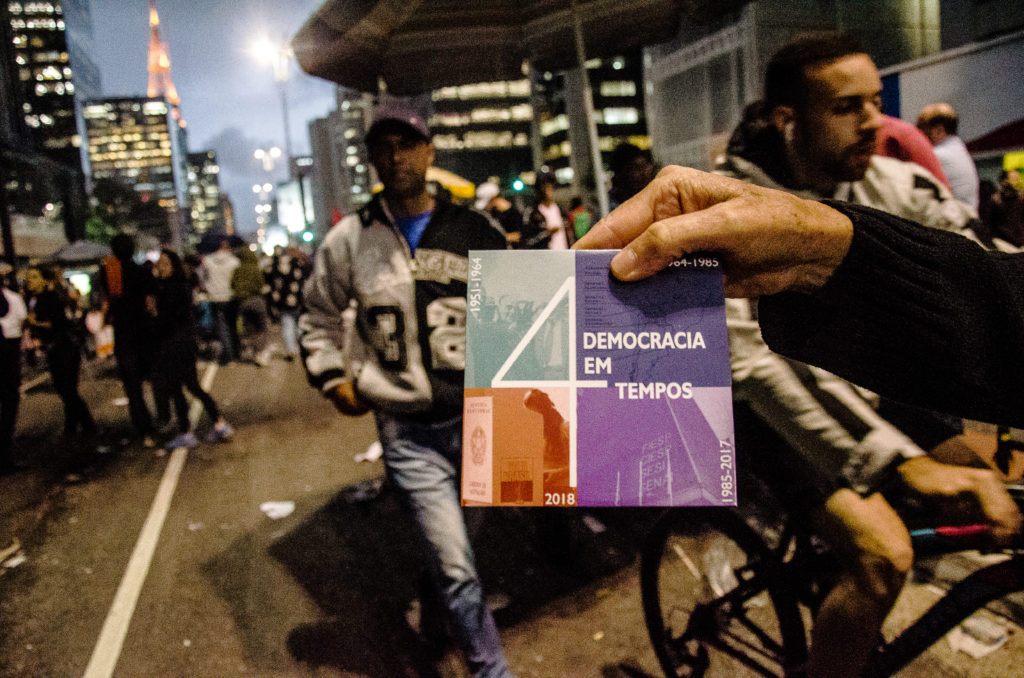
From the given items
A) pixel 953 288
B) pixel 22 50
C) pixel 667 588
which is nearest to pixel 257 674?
pixel 667 588

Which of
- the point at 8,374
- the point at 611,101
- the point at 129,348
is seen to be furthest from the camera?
the point at 611,101

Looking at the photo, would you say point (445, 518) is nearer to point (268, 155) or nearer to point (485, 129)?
point (268, 155)

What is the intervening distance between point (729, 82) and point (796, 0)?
3306 millimetres

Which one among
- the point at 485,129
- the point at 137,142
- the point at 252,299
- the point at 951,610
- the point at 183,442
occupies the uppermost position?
the point at 137,142

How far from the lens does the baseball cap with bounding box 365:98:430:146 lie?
280 centimetres

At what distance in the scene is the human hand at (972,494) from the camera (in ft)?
5.23

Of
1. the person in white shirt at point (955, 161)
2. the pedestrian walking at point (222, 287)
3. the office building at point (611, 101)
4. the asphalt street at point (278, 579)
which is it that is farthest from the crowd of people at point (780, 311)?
the office building at point (611, 101)

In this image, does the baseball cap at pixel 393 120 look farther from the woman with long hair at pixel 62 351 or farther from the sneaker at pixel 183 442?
the woman with long hair at pixel 62 351

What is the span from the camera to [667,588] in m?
3.39

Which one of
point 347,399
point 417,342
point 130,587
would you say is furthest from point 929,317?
point 130,587

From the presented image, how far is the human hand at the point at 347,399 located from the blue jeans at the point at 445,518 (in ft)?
0.51

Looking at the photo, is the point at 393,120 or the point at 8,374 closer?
Answer: the point at 393,120

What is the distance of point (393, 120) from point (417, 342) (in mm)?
1092

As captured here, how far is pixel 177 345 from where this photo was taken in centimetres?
709
